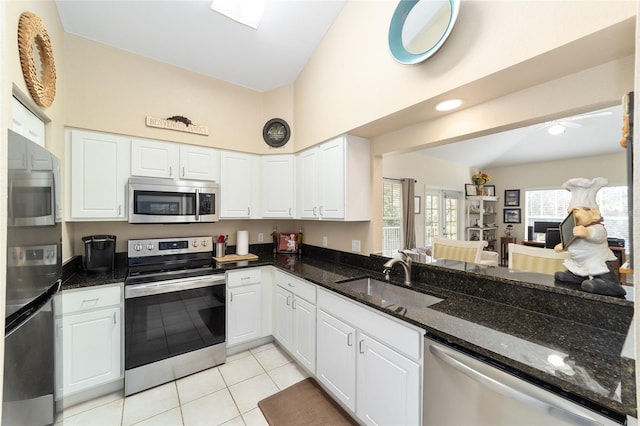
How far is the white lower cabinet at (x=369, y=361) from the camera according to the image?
4.43ft

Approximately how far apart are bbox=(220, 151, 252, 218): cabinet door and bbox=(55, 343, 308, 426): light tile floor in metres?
1.53

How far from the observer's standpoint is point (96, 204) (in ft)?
7.23

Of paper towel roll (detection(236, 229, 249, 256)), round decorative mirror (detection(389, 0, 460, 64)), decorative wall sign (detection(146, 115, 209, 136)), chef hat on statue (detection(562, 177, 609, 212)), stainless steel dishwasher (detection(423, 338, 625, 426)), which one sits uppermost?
round decorative mirror (detection(389, 0, 460, 64))

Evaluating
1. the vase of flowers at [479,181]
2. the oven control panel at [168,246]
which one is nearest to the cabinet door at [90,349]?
the oven control panel at [168,246]

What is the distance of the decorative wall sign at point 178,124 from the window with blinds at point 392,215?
311 cm

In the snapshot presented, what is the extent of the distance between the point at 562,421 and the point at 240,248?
277cm

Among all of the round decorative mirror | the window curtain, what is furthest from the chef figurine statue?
the window curtain

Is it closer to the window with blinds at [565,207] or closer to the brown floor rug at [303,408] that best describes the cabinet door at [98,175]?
the brown floor rug at [303,408]

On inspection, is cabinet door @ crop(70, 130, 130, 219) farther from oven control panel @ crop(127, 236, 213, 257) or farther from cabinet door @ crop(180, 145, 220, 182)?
cabinet door @ crop(180, 145, 220, 182)

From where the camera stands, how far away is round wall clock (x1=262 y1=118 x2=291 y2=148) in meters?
3.09

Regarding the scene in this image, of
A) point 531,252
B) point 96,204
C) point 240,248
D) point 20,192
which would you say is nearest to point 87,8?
point 96,204

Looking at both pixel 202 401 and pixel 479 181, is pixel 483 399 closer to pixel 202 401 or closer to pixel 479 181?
pixel 202 401

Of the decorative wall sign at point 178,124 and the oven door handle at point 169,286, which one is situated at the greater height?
the decorative wall sign at point 178,124

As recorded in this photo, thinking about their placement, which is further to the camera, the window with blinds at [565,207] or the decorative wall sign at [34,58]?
the window with blinds at [565,207]
